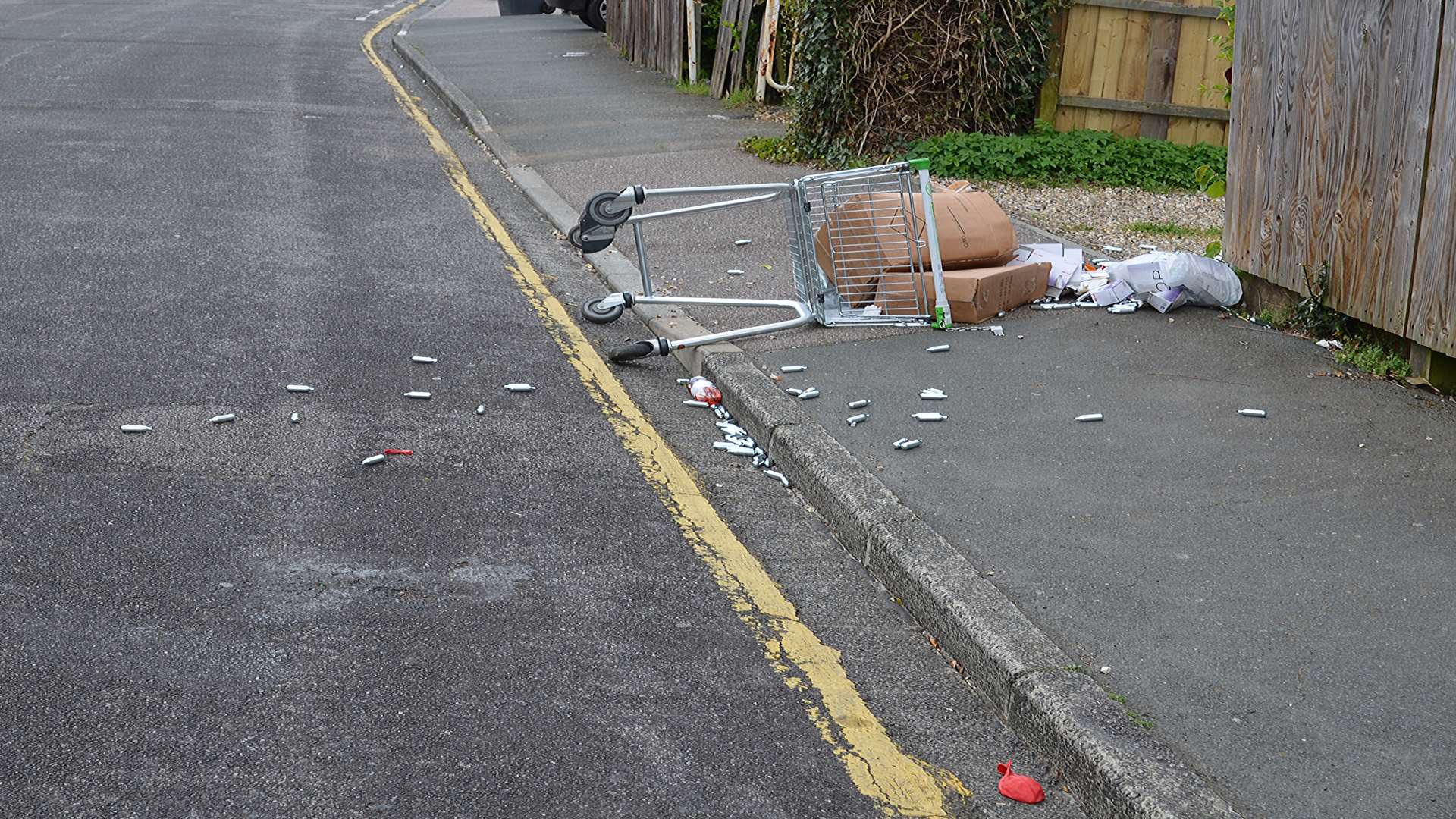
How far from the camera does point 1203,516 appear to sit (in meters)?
4.87

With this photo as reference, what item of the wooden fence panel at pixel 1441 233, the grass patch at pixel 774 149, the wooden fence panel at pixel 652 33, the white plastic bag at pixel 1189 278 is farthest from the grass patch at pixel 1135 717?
the wooden fence panel at pixel 652 33

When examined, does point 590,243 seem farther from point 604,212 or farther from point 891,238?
point 891,238

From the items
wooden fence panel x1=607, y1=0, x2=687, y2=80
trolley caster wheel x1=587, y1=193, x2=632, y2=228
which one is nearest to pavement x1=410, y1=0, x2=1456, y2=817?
trolley caster wheel x1=587, y1=193, x2=632, y2=228

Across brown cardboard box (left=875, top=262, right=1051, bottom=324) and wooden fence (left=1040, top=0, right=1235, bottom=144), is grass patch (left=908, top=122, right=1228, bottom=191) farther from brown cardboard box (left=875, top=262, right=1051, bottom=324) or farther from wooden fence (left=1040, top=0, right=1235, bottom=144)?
brown cardboard box (left=875, top=262, right=1051, bottom=324)

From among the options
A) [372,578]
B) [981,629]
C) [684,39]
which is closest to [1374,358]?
[981,629]

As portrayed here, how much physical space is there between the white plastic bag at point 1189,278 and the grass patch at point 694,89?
9931 mm

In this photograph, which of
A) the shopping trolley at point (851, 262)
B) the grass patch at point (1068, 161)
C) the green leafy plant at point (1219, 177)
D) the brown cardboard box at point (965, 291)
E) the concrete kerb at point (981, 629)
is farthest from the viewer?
the grass patch at point (1068, 161)

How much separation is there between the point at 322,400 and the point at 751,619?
272 centimetres

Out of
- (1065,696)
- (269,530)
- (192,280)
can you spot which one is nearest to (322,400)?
(269,530)

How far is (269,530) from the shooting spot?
486cm

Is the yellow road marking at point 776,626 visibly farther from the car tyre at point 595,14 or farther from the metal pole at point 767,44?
the car tyre at point 595,14

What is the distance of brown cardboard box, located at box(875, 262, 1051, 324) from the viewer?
7223 millimetres

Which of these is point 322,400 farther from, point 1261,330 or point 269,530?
point 1261,330

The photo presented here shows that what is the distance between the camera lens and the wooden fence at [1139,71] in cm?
1137
